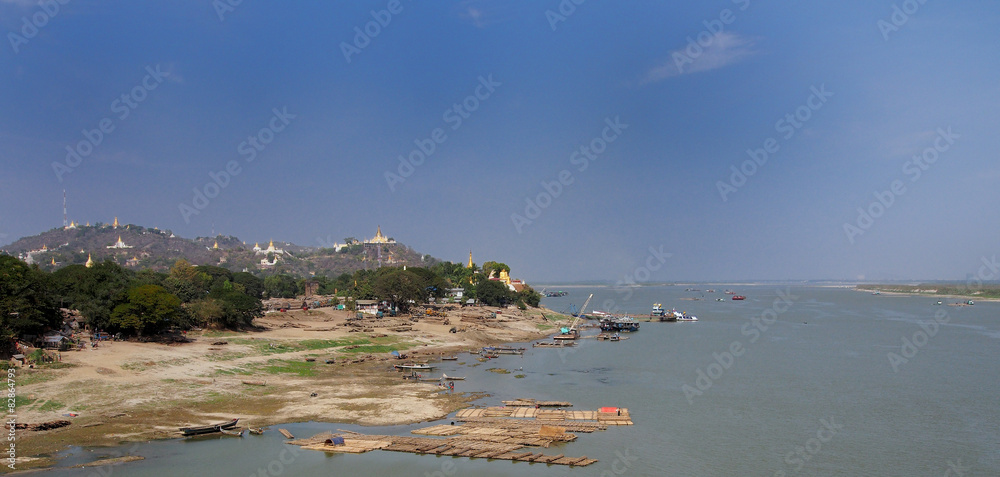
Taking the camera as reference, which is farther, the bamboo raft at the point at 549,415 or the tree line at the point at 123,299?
the tree line at the point at 123,299

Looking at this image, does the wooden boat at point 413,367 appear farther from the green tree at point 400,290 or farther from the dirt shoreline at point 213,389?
the green tree at point 400,290

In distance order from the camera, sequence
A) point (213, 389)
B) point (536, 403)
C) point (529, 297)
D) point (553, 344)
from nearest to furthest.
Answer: point (536, 403)
point (213, 389)
point (553, 344)
point (529, 297)

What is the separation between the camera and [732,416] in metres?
36.6

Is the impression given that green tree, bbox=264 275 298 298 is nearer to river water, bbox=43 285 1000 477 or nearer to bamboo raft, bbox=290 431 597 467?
river water, bbox=43 285 1000 477

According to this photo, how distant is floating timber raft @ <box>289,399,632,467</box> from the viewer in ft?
90.3

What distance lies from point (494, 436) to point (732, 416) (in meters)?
15.0

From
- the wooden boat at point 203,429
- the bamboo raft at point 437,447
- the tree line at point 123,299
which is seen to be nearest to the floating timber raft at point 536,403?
the bamboo raft at point 437,447

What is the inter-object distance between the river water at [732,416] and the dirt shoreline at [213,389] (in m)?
2.24

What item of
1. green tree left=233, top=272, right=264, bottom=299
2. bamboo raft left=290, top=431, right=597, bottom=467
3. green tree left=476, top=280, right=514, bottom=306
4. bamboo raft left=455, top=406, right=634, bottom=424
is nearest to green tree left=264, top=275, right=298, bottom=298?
green tree left=233, top=272, right=264, bottom=299

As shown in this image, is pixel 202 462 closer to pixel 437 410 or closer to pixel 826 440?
pixel 437 410

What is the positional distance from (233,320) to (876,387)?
51939mm

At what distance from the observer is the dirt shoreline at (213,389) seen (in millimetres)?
29719

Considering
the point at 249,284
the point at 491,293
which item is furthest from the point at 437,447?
the point at 249,284

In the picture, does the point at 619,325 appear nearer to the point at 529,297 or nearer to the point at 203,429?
the point at 529,297
